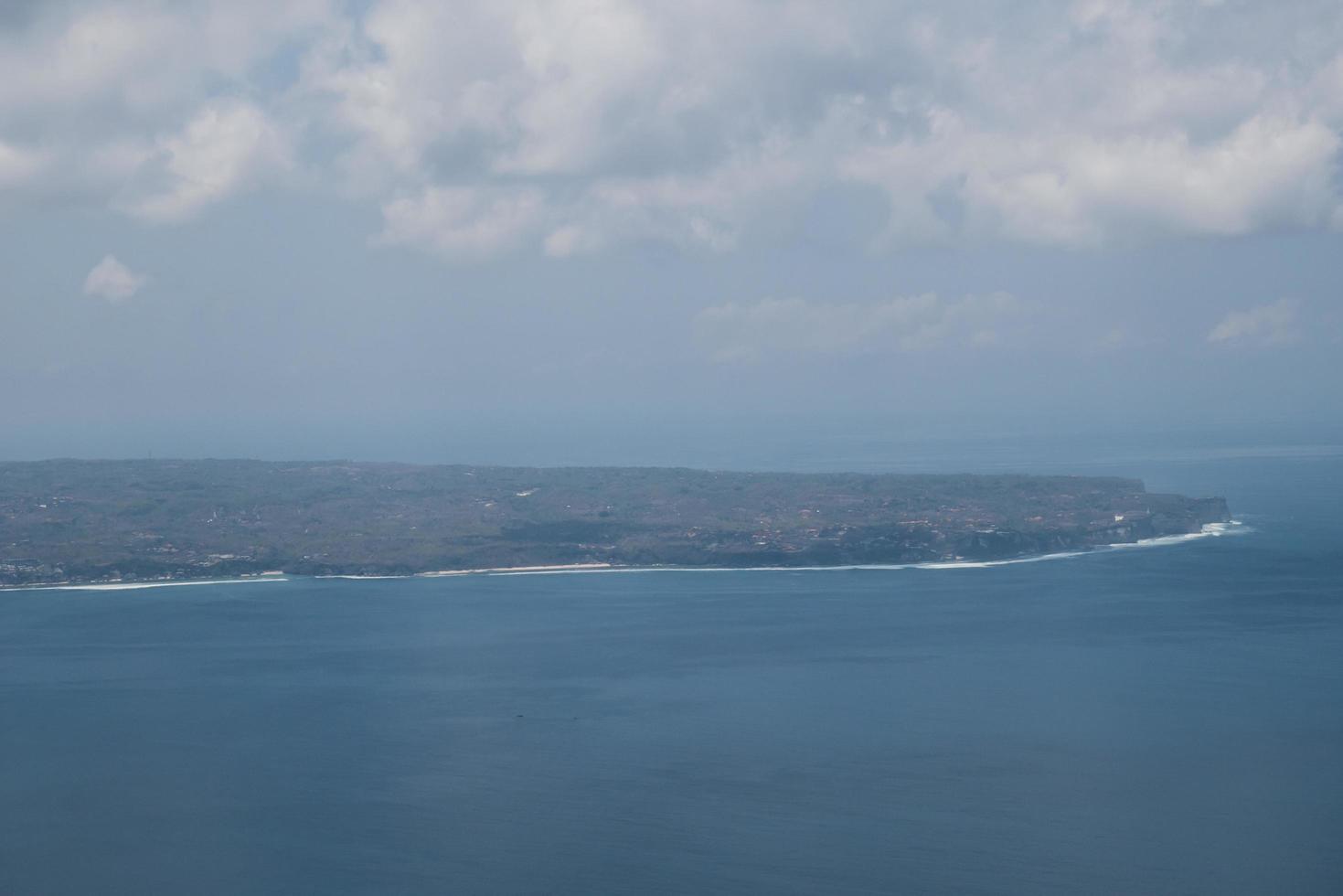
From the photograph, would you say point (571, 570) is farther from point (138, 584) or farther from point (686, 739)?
point (686, 739)

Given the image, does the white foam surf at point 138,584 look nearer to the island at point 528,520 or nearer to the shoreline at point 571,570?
the shoreline at point 571,570

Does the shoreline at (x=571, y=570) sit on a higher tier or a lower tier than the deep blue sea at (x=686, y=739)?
higher

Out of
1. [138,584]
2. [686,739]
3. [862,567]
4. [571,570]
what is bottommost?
[686,739]

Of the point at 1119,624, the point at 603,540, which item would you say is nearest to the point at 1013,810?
the point at 1119,624

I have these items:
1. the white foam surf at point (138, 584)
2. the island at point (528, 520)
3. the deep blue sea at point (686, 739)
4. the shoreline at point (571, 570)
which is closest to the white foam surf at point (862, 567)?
the shoreline at point (571, 570)

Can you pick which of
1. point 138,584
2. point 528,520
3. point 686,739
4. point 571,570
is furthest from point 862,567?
point 138,584
